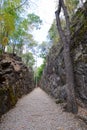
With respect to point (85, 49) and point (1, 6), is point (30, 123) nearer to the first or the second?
point (85, 49)

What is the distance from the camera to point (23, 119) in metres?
7.79

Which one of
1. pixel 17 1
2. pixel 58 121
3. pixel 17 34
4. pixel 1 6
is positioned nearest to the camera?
pixel 58 121

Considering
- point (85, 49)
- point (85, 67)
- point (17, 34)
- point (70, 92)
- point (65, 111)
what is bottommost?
point (65, 111)

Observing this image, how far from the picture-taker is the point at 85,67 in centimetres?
827

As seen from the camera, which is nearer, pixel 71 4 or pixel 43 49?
pixel 71 4

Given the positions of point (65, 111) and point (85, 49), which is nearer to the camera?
point (85, 49)

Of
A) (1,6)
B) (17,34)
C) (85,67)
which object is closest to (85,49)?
(85,67)

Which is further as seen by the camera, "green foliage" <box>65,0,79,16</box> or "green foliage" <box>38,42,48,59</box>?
"green foliage" <box>38,42,48,59</box>

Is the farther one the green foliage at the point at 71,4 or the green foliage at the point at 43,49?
the green foliage at the point at 43,49

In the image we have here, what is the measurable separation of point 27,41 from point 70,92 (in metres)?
24.2

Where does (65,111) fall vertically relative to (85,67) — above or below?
below

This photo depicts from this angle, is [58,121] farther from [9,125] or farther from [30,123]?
[9,125]

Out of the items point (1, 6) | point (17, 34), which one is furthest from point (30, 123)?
point (17, 34)

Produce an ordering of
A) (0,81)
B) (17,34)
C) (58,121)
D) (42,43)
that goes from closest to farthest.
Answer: (58,121) < (0,81) < (17,34) < (42,43)
